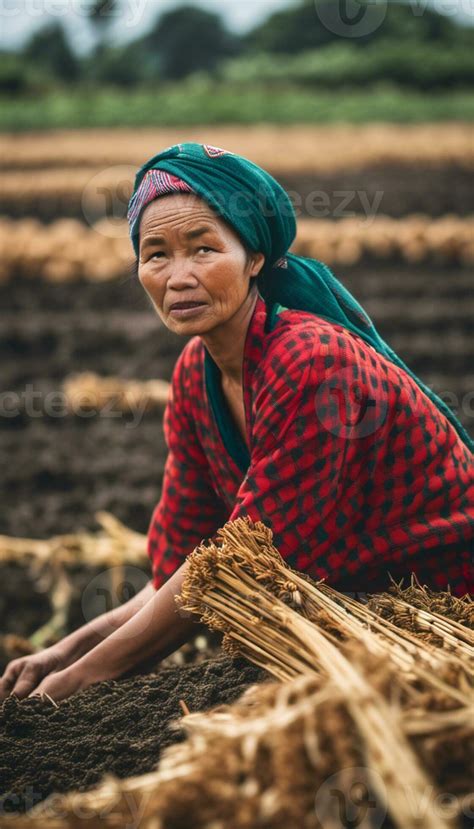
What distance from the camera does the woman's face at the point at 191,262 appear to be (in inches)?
77.0

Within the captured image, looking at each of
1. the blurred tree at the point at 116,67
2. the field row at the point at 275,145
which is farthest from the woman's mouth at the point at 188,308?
the blurred tree at the point at 116,67

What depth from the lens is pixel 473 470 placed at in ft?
7.07

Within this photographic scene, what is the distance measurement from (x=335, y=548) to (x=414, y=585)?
8.9 inches

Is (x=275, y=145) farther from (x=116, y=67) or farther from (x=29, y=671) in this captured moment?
→ (x=116, y=67)

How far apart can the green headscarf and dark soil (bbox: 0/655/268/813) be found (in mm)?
818

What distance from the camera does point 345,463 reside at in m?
1.91

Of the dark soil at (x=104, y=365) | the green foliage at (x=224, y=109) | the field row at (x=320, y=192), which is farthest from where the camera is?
the green foliage at (x=224, y=109)

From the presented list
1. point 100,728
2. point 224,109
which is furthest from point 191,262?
point 224,109

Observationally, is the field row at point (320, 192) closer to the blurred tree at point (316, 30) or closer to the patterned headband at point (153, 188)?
the patterned headband at point (153, 188)

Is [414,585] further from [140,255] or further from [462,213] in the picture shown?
[462,213]

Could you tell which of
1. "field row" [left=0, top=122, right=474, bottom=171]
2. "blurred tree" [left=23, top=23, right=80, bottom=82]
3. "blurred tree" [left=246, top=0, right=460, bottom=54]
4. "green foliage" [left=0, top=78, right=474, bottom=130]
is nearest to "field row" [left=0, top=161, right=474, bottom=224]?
"field row" [left=0, top=122, right=474, bottom=171]

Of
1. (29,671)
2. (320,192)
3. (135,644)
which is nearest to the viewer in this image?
(135,644)

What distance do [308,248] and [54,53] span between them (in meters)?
25.3

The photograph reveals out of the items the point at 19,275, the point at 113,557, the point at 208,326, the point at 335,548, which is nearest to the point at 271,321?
the point at 208,326
